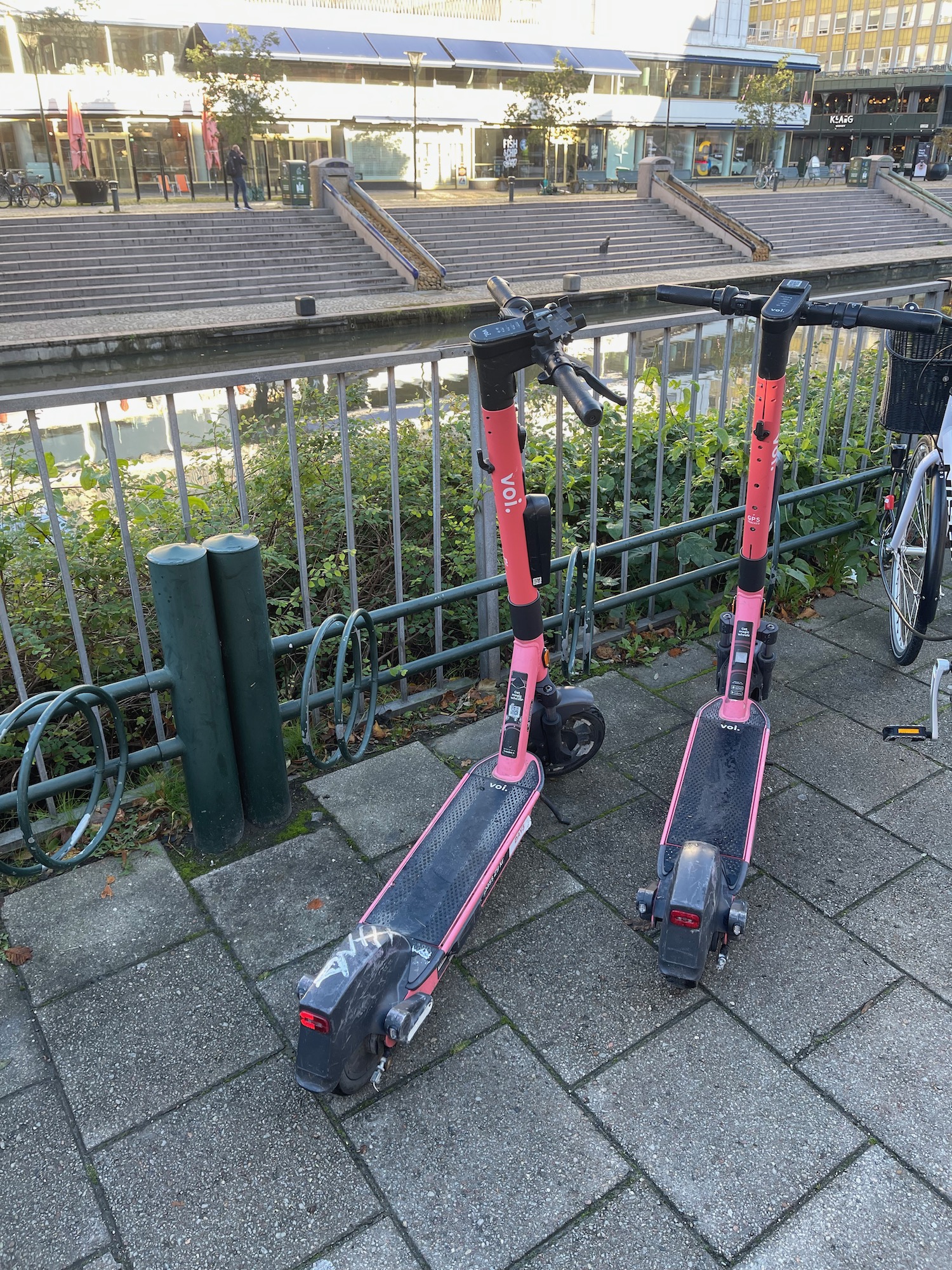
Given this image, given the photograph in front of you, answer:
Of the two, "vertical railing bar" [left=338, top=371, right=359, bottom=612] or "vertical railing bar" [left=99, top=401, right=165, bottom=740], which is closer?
"vertical railing bar" [left=99, top=401, right=165, bottom=740]

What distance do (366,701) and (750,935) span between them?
1685 millimetres

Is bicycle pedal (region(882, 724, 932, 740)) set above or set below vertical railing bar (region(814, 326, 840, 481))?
below

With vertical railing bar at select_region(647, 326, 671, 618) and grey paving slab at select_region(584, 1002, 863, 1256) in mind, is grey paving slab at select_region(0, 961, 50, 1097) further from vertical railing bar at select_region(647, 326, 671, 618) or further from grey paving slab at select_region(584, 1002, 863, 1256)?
vertical railing bar at select_region(647, 326, 671, 618)

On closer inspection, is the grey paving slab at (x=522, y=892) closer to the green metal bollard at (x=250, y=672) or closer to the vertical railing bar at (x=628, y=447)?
the green metal bollard at (x=250, y=672)

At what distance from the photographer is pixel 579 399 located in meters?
1.89

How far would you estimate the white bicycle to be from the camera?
10.9ft

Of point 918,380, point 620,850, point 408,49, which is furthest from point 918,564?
point 408,49

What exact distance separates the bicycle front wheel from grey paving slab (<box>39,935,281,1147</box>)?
8.83 ft

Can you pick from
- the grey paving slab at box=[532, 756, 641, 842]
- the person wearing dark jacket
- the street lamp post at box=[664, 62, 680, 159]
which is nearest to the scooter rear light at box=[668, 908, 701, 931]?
the grey paving slab at box=[532, 756, 641, 842]

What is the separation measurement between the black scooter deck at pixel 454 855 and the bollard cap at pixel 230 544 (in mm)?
989

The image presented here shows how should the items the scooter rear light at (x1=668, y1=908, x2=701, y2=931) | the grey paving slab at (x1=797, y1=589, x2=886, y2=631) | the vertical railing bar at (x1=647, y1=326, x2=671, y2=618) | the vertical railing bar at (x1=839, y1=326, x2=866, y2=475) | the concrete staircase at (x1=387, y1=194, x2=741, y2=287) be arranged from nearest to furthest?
the scooter rear light at (x1=668, y1=908, x2=701, y2=931) → the vertical railing bar at (x1=647, y1=326, x2=671, y2=618) → the grey paving slab at (x1=797, y1=589, x2=886, y2=631) → the vertical railing bar at (x1=839, y1=326, x2=866, y2=475) → the concrete staircase at (x1=387, y1=194, x2=741, y2=287)

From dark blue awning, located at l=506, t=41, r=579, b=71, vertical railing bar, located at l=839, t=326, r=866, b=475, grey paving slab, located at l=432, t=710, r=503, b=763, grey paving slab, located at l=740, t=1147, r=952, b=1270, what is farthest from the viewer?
dark blue awning, located at l=506, t=41, r=579, b=71

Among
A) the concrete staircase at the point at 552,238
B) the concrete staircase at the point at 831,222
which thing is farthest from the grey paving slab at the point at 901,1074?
the concrete staircase at the point at 831,222

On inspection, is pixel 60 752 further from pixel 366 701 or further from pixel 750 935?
pixel 750 935
